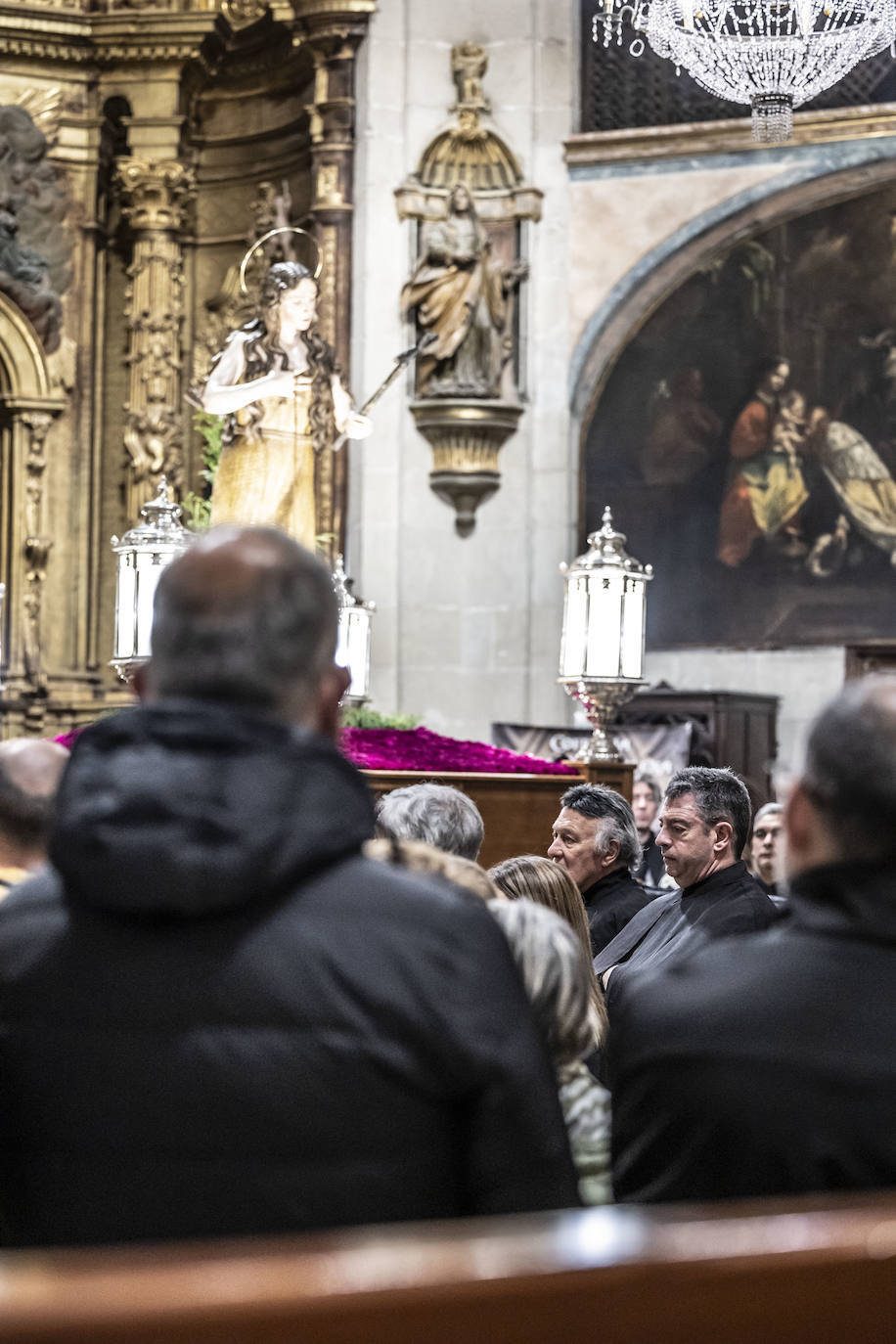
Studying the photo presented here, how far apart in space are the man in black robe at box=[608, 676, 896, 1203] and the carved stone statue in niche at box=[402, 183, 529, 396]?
11.3 m

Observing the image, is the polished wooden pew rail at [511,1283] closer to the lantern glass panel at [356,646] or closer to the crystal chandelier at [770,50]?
the crystal chandelier at [770,50]

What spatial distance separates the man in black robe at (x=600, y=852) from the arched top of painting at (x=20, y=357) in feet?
30.8

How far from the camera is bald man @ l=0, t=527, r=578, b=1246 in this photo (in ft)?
5.72

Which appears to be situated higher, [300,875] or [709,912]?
[300,875]

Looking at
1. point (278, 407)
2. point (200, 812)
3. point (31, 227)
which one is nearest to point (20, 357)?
point (31, 227)

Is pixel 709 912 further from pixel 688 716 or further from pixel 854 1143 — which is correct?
pixel 688 716

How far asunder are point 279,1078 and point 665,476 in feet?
38.4

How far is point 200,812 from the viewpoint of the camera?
173cm

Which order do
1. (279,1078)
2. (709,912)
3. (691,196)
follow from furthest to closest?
1. (691,196)
2. (709,912)
3. (279,1078)

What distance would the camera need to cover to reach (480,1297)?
3.43 feet

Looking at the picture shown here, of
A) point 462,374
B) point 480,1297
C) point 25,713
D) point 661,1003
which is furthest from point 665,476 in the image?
point 480,1297

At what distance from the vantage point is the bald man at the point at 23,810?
2795 mm

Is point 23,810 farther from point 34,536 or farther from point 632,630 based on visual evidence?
point 34,536

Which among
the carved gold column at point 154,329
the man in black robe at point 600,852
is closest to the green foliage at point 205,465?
the carved gold column at point 154,329
